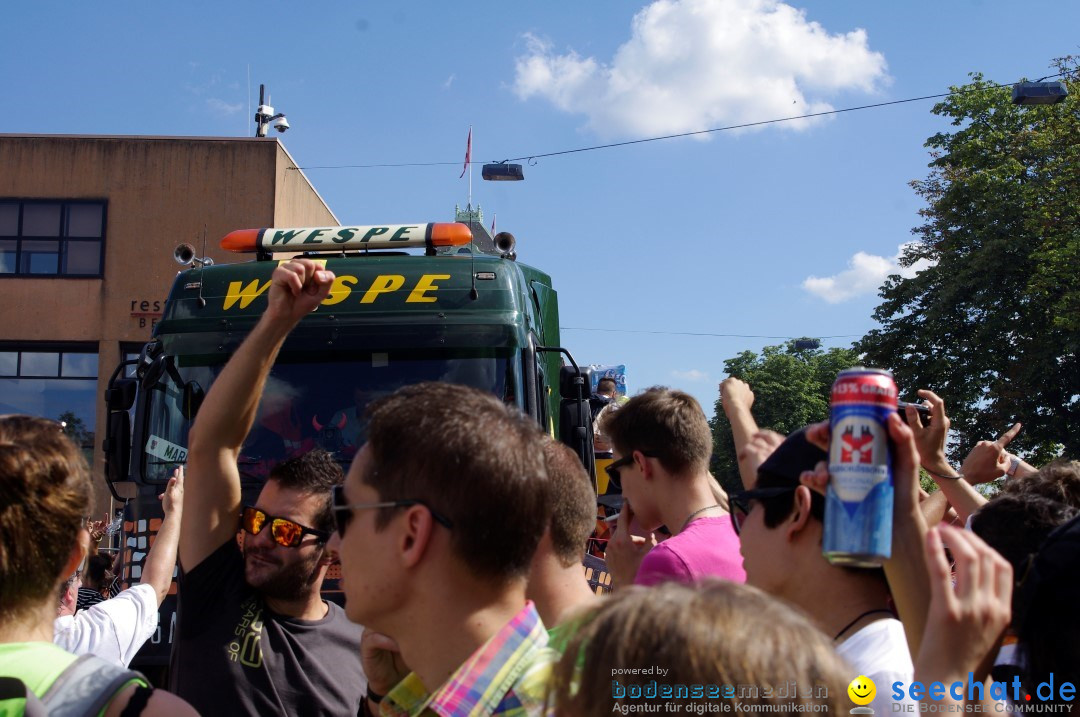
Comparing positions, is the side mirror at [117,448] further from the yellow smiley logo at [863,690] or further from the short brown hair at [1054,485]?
the yellow smiley logo at [863,690]

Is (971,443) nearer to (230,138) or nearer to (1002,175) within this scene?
(1002,175)

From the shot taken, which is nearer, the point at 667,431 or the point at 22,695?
the point at 22,695

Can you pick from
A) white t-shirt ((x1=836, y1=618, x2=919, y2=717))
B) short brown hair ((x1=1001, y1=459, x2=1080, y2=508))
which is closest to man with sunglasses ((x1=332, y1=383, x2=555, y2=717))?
white t-shirt ((x1=836, y1=618, x2=919, y2=717))

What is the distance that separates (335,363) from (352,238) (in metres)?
1.37

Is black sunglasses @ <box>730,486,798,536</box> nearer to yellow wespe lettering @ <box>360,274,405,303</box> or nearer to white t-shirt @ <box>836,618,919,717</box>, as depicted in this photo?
white t-shirt @ <box>836,618,919,717</box>

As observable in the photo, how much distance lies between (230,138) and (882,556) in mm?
23883

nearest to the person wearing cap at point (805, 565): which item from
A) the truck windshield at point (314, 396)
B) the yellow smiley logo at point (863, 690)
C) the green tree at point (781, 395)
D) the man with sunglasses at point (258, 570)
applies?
the yellow smiley logo at point (863, 690)

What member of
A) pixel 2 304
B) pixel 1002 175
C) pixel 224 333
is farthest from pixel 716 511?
pixel 1002 175

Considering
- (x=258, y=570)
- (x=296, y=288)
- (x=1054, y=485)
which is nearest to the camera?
(x=296, y=288)

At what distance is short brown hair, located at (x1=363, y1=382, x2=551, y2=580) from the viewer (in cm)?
225

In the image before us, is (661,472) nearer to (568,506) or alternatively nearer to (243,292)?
(568,506)

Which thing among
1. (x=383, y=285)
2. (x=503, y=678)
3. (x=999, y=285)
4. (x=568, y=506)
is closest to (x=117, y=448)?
(x=383, y=285)

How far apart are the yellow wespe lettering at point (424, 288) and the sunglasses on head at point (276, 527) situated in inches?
140

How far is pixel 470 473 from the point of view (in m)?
2.25
